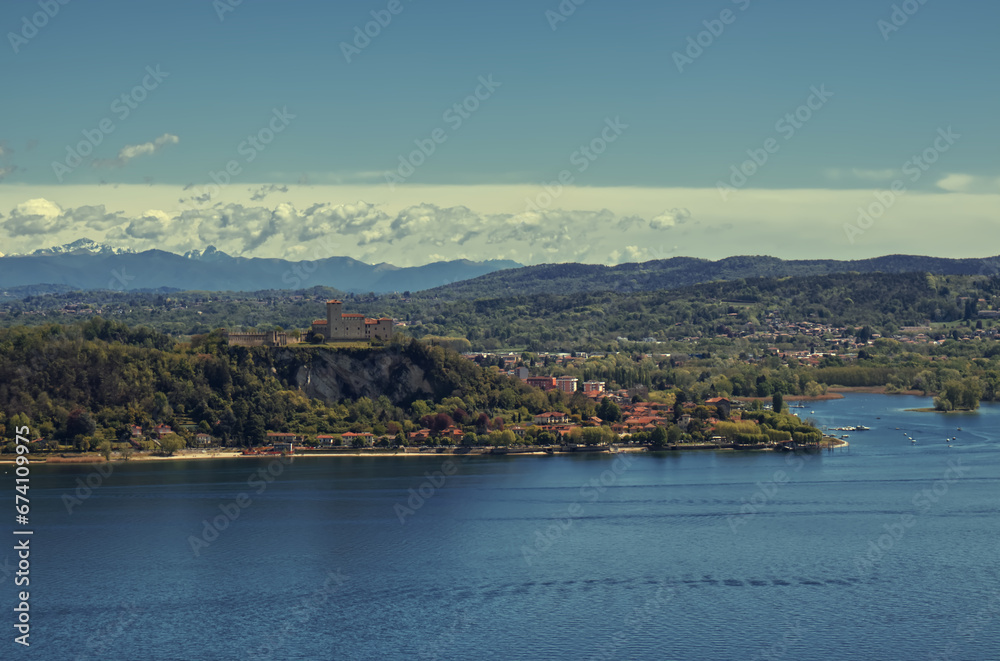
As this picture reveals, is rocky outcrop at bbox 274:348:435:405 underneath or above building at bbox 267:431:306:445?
above

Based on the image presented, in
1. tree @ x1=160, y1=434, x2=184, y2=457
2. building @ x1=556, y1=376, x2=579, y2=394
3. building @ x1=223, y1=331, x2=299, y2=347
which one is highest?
building @ x1=223, y1=331, x2=299, y2=347

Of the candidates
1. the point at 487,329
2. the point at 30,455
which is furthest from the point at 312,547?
the point at 487,329

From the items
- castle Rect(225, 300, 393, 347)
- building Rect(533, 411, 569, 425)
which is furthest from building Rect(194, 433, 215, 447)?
building Rect(533, 411, 569, 425)

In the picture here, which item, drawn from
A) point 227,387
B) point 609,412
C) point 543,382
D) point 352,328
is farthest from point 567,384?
point 227,387

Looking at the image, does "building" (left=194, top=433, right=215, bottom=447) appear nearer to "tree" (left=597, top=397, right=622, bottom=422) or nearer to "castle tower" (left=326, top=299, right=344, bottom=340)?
"castle tower" (left=326, top=299, right=344, bottom=340)

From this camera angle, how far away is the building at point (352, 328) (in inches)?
2352

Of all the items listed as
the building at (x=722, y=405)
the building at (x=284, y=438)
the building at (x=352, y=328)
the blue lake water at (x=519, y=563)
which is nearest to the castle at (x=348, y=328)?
the building at (x=352, y=328)

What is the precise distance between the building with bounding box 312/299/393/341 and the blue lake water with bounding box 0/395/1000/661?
16.8 metres

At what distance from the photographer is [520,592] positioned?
83.5 ft

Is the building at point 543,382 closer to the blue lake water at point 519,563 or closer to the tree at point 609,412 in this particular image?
the tree at point 609,412

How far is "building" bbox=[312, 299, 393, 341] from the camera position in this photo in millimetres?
59750

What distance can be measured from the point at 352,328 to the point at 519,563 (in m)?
33.4

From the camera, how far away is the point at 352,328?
59969 millimetres

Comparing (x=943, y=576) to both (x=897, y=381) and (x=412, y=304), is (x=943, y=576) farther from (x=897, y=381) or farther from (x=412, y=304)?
(x=412, y=304)
